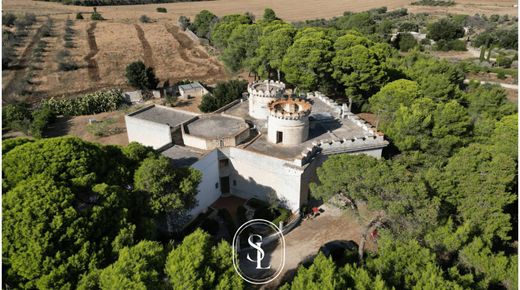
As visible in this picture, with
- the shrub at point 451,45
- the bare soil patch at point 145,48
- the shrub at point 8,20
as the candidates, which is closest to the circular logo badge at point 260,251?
the bare soil patch at point 145,48

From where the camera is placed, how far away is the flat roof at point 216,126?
105 feet

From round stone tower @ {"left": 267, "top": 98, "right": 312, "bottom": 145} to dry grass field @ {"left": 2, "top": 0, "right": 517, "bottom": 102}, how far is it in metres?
37.0

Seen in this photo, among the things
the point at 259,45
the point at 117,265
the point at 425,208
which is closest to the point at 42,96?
the point at 259,45

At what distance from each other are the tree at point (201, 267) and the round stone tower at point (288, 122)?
13.7m

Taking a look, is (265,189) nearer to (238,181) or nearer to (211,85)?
(238,181)

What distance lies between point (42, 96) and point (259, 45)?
34071 millimetres

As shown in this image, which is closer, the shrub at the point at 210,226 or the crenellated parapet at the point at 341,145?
the shrub at the point at 210,226

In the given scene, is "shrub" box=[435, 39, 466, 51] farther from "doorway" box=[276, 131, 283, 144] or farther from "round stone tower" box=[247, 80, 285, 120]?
"doorway" box=[276, 131, 283, 144]

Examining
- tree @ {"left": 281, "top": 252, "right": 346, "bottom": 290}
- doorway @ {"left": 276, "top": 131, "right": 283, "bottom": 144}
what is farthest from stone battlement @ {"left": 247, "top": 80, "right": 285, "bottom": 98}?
tree @ {"left": 281, "top": 252, "right": 346, "bottom": 290}

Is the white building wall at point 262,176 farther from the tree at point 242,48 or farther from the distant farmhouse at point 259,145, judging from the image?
the tree at point 242,48

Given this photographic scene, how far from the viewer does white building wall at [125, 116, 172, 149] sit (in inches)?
1251

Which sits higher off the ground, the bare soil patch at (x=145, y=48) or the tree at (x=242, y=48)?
the tree at (x=242, y=48)

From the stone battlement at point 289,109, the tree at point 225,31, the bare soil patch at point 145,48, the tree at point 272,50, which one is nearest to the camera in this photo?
the stone battlement at point 289,109

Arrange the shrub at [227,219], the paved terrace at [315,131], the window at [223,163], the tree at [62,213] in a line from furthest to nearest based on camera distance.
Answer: the window at [223,163] → the paved terrace at [315,131] → the shrub at [227,219] → the tree at [62,213]
